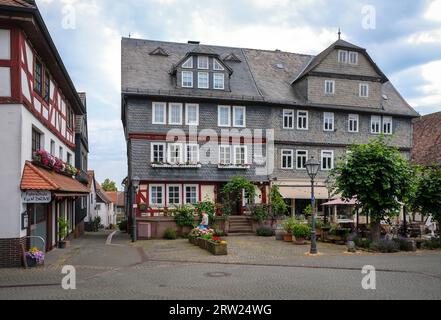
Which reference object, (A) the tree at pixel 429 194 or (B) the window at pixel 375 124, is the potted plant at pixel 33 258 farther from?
(B) the window at pixel 375 124

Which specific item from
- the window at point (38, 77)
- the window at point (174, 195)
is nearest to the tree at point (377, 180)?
the window at point (174, 195)

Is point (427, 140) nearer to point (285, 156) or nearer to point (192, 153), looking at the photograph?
point (285, 156)

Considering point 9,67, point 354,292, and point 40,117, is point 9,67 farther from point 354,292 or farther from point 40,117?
point 354,292

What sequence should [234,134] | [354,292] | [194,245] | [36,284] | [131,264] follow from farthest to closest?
[234,134], [194,245], [131,264], [36,284], [354,292]

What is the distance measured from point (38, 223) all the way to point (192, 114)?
13838mm

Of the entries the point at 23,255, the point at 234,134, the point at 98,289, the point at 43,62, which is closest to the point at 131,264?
the point at 23,255

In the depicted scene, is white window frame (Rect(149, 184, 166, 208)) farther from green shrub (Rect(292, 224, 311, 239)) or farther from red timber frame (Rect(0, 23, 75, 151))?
green shrub (Rect(292, 224, 311, 239))

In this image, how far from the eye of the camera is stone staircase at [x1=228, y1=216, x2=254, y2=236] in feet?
91.1

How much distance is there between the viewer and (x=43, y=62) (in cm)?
1833

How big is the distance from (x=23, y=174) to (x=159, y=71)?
1722cm

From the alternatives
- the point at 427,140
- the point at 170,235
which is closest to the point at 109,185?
the point at 427,140

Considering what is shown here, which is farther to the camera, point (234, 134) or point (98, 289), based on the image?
point (234, 134)

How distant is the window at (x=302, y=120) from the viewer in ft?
106
